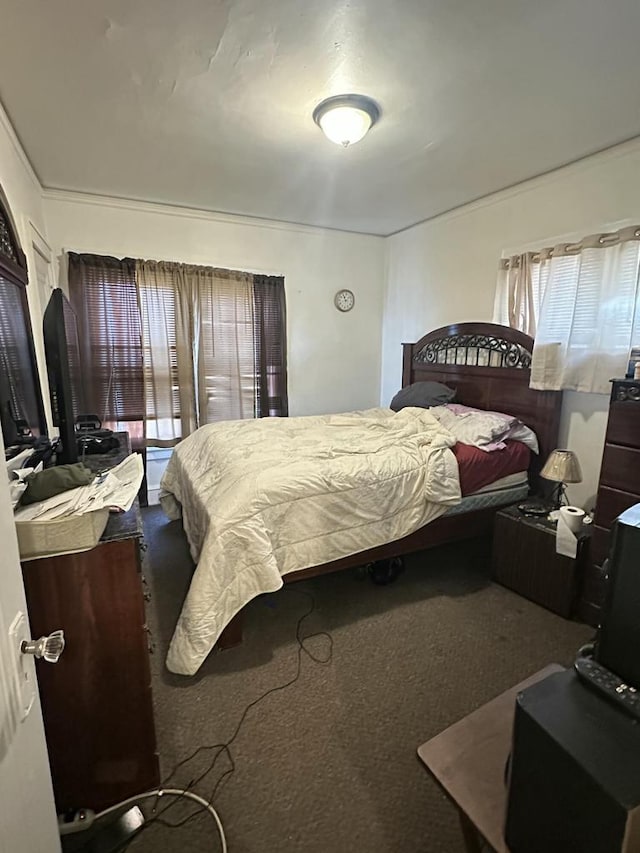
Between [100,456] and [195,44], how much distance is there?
6.08 feet

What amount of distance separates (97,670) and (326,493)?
47.7 inches

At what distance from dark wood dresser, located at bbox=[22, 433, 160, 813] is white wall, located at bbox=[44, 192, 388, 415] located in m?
3.09

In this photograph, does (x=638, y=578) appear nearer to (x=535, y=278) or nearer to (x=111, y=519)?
(x=111, y=519)

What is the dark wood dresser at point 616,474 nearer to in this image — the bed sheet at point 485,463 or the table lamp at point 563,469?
the table lamp at point 563,469

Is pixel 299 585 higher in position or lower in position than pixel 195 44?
lower

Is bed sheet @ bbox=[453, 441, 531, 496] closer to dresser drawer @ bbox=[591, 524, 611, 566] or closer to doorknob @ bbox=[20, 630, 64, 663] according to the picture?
dresser drawer @ bbox=[591, 524, 611, 566]

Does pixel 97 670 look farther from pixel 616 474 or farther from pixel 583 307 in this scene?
pixel 583 307

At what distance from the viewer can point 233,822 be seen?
1.34 metres

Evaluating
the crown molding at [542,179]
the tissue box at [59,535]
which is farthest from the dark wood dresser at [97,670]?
the crown molding at [542,179]

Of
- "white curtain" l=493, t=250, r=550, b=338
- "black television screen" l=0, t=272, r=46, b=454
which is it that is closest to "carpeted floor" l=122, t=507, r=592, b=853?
"black television screen" l=0, t=272, r=46, b=454

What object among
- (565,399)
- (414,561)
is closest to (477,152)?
(565,399)

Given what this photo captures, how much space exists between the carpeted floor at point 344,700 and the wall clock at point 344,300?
2918 mm

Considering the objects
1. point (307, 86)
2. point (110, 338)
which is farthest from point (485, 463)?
point (110, 338)

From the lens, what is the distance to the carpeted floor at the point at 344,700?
1326 millimetres
